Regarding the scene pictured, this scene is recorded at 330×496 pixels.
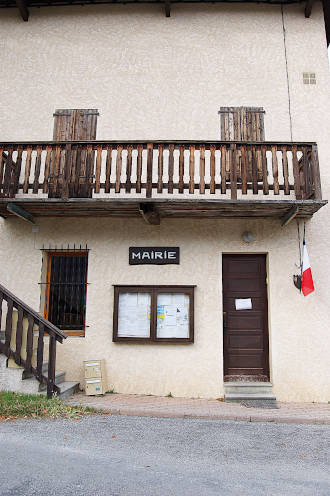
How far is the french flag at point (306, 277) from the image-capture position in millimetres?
7242

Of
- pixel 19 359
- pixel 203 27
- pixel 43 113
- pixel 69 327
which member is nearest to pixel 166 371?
pixel 69 327

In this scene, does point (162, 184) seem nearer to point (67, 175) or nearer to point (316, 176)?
point (67, 175)

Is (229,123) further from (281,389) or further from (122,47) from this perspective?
(281,389)

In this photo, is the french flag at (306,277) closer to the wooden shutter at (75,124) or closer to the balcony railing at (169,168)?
the balcony railing at (169,168)

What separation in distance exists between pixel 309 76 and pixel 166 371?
7.05 meters

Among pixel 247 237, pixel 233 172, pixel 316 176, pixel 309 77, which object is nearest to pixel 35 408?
pixel 247 237

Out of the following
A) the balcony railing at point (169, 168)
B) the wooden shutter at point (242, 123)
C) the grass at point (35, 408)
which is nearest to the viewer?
the grass at point (35, 408)

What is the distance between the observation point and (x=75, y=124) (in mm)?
8719

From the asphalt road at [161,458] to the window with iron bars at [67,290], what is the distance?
8.26 feet

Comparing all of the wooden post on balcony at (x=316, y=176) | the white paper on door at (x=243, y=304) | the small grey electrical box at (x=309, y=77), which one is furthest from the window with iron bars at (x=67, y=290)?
the small grey electrical box at (x=309, y=77)

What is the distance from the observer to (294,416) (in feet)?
20.3

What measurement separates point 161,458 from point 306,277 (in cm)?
435

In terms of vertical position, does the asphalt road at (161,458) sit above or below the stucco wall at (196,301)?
below

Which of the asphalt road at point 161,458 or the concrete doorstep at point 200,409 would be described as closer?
the asphalt road at point 161,458
